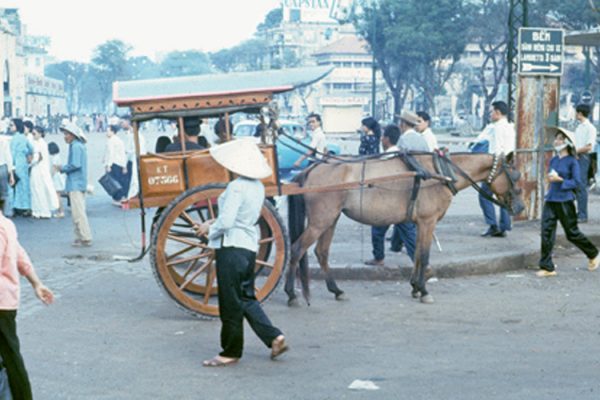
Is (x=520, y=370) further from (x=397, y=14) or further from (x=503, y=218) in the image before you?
(x=397, y=14)

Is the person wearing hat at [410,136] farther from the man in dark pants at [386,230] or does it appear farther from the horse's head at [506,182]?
the horse's head at [506,182]

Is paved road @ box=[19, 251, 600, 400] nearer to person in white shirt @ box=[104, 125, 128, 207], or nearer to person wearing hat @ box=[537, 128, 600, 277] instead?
person wearing hat @ box=[537, 128, 600, 277]

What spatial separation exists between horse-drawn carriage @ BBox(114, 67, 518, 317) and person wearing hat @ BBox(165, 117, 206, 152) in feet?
0.59

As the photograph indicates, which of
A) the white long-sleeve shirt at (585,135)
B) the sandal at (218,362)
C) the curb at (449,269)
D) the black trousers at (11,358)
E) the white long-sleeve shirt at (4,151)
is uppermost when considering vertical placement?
the white long-sleeve shirt at (585,135)

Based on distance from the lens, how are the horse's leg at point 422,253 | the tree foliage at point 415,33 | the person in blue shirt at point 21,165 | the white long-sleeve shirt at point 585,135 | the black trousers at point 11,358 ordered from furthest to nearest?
the tree foliage at point 415,33 → the person in blue shirt at point 21,165 → the white long-sleeve shirt at point 585,135 → the horse's leg at point 422,253 → the black trousers at point 11,358

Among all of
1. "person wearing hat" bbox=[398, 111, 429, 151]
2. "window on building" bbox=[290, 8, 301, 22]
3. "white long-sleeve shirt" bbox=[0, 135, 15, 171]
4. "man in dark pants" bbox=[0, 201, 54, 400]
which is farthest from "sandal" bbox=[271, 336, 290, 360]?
"window on building" bbox=[290, 8, 301, 22]

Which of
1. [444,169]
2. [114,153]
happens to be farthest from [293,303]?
[114,153]

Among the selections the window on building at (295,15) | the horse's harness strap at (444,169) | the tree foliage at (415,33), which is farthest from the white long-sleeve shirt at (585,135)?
the window on building at (295,15)

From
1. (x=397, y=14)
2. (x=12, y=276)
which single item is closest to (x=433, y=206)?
(x=12, y=276)

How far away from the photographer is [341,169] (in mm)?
9406

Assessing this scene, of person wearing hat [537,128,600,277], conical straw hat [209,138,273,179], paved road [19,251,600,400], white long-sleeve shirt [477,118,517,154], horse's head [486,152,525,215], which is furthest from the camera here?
white long-sleeve shirt [477,118,517,154]

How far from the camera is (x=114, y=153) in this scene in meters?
19.2

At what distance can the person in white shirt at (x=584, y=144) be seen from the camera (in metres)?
14.0

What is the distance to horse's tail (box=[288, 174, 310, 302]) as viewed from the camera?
931 centimetres
